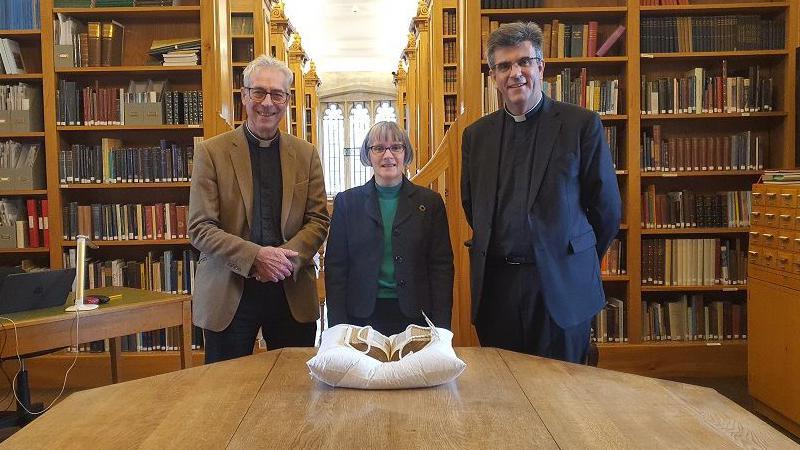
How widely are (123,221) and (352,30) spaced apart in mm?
8761

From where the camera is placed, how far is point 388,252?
96.5 inches

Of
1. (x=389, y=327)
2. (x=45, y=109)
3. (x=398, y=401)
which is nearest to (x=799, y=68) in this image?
(x=389, y=327)

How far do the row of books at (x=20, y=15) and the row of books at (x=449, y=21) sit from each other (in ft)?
14.6

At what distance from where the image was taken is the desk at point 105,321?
258 centimetres

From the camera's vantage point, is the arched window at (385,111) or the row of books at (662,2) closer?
the row of books at (662,2)

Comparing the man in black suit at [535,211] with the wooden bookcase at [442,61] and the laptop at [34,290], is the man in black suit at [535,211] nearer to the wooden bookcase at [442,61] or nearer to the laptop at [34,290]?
the laptop at [34,290]

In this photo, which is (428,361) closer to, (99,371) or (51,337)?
(51,337)

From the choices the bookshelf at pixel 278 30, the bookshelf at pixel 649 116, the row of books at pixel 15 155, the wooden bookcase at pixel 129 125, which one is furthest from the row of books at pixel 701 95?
the bookshelf at pixel 278 30

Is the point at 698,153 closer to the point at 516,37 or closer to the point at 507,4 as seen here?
the point at 507,4

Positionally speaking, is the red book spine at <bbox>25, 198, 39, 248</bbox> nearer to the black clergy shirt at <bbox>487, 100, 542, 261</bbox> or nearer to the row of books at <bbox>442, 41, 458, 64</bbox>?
the black clergy shirt at <bbox>487, 100, 542, 261</bbox>

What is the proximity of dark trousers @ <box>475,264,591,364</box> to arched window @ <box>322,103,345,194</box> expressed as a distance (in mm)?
16339

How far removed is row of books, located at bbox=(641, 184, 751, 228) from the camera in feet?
14.2

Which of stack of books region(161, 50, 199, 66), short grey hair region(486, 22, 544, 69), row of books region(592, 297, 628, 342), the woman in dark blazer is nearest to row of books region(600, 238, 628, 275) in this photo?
row of books region(592, 297, 628, 342)

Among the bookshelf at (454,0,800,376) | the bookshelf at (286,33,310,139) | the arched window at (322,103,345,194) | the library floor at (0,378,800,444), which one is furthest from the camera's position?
→ the arched window at (322,103,345,194)
